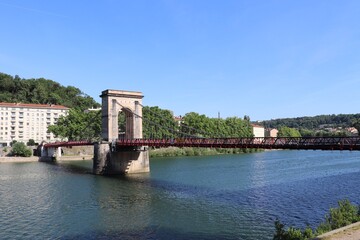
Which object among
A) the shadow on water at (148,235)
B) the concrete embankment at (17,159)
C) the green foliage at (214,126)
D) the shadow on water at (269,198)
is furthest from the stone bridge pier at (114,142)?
the green foliage at (214,126)

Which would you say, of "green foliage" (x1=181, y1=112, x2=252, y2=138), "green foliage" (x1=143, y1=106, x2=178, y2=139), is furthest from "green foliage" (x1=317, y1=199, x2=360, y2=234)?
"green foliage" (x1=181, y1=112, x2=252, y2=138)

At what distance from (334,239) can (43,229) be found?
50.4 feet

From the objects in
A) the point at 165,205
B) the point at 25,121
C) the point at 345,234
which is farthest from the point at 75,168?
the point at 25,121

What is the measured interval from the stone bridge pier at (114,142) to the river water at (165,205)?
18.0 ft

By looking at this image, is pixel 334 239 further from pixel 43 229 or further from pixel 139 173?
pixel 139 173

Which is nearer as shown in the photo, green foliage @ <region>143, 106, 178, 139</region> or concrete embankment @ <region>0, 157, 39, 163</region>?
concrete embankment @ <region>0, 157, 39, 163</region>

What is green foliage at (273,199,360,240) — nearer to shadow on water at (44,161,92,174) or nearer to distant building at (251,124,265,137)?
shadow on water at (44,161,92,174)

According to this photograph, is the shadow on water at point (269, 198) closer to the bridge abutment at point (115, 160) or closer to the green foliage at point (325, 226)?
the green foliage at point (325, 226)

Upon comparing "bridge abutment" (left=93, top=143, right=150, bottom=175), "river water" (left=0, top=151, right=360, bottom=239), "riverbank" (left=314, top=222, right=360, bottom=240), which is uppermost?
"bridge abutment" (left=93, top=143, right=150, bottom=175)

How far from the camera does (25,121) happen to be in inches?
4124

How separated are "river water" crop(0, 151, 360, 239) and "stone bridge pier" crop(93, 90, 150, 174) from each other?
550 centimetres

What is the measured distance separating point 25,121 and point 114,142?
6931cm

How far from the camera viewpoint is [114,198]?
29.4m

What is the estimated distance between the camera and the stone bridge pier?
152ft
